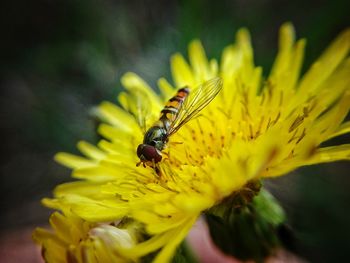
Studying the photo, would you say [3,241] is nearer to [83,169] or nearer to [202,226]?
[202,226]

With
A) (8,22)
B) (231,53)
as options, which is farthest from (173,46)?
(8,22)

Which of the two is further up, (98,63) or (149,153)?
(98,63)

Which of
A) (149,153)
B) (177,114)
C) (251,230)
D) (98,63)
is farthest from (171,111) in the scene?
(98,63)

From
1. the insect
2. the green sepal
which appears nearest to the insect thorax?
the insect

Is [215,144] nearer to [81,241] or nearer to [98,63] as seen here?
[81,241]

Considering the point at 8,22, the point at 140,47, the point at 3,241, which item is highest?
the point at 8,22

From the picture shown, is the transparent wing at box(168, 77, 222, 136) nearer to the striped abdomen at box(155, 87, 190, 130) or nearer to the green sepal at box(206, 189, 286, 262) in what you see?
the striped abdomen at box(155, 87, 190, 130)

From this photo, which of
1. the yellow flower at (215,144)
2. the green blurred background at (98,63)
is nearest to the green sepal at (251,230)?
the yellow flower at (215,144)
